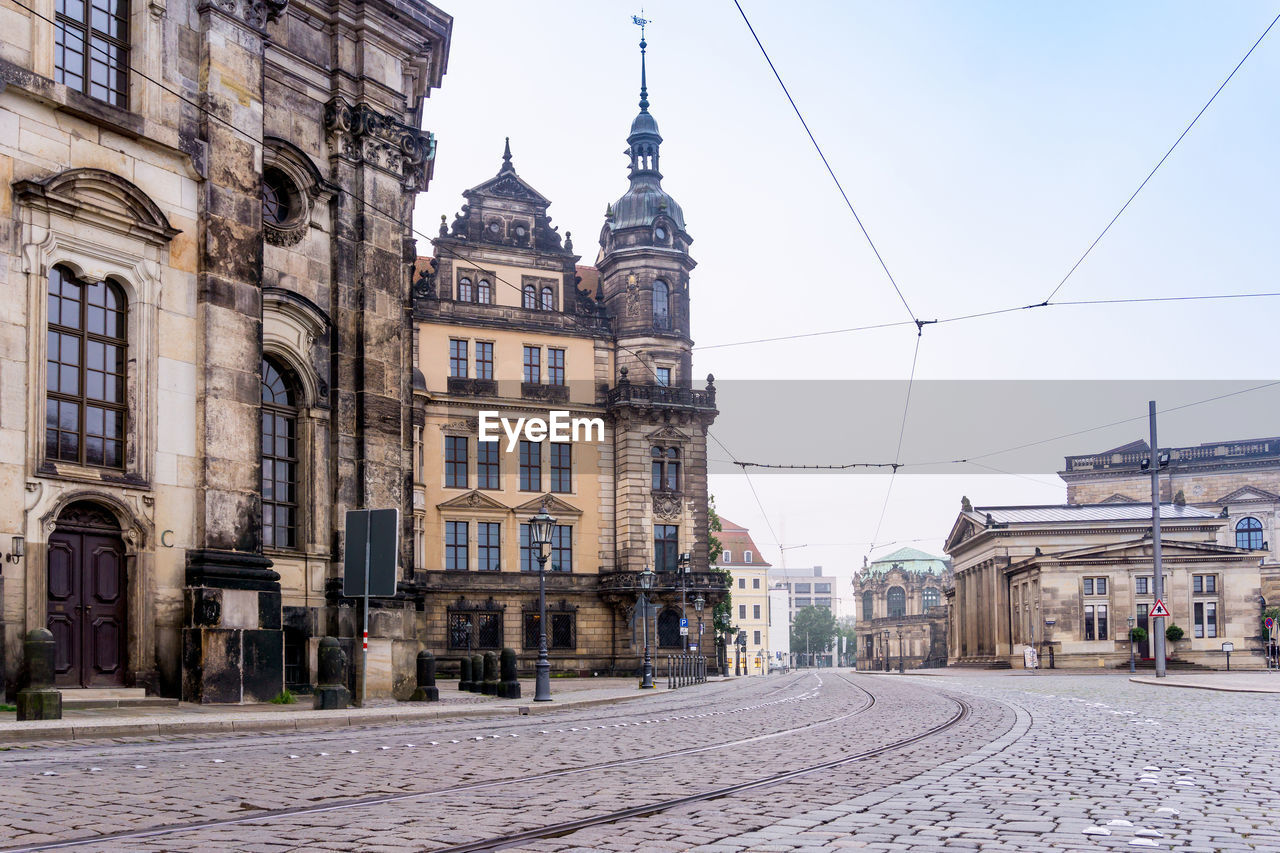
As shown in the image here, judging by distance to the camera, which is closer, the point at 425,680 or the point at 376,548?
the point at 376,548

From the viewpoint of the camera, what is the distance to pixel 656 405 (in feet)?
190

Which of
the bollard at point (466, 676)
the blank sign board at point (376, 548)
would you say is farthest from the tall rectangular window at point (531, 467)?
the blank sign board at point (376, 548)

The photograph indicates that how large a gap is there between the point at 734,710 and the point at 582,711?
9.24 feet

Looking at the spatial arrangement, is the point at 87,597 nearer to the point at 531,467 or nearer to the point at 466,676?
the point at 466,676

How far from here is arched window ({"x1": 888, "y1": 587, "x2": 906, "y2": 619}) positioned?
137250 mm

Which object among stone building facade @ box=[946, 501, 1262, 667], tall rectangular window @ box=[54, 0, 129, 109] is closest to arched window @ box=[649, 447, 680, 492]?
stone building facade @ box=[946, 501, 1262, 667]

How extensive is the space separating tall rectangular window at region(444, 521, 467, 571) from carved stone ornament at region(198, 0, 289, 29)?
34.0 m

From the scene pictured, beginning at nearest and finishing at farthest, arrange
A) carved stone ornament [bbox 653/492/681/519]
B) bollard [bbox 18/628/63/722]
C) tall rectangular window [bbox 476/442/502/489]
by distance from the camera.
A: bollard [bbox 18/628/63/722] → tall rectangular window [bbox 476/442/502/489] → carved stone ornament [bbox 653/492/681/519]

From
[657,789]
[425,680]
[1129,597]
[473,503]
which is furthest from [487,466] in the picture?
[657,789]

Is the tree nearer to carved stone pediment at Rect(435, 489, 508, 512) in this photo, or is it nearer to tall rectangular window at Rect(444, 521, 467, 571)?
carved stone pediment at Rect(435, 489, 508, 512)

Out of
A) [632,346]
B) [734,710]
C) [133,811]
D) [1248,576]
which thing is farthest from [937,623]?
[133,811]

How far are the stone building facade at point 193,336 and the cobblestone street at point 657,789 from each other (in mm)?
5183

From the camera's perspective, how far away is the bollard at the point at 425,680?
81.7 feet

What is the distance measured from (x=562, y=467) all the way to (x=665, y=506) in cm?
486
